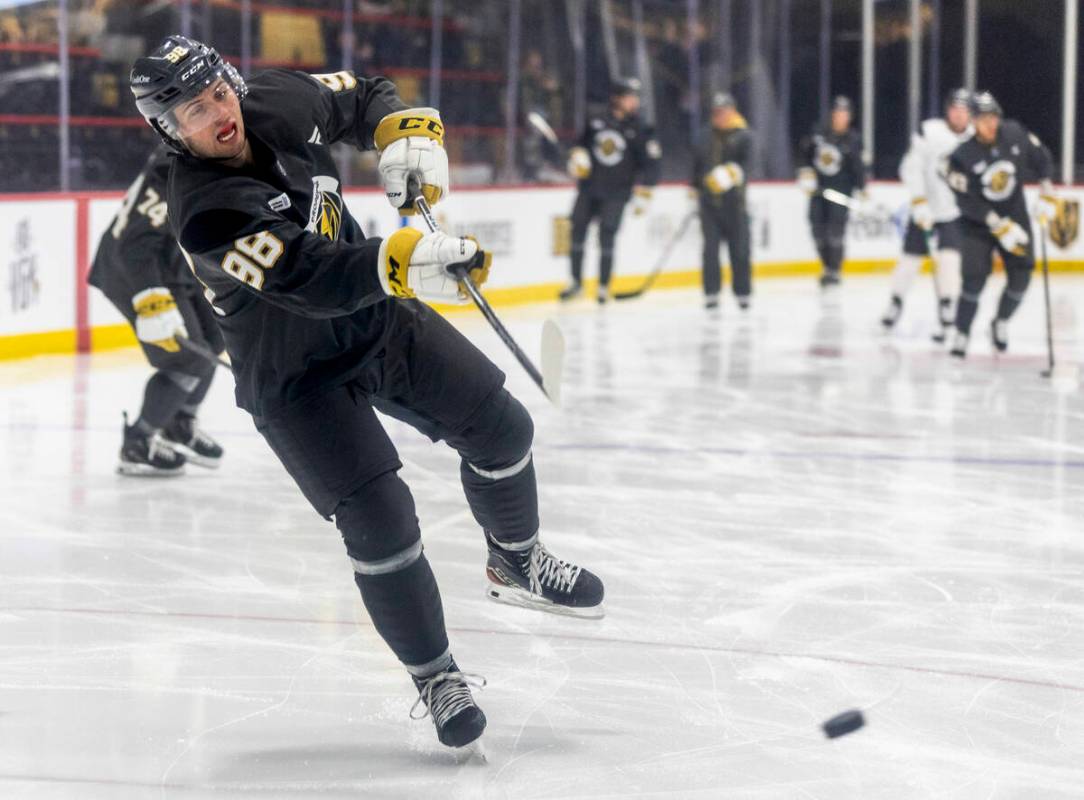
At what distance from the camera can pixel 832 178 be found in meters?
11.3

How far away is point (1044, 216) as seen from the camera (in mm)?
7508

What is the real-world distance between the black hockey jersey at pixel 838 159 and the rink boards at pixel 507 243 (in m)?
0.44

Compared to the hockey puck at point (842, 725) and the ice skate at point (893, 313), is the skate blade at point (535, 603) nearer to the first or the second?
the hockey puck at point (842, 725)

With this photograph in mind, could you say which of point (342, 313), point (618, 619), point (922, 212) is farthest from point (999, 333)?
point (342, 313)

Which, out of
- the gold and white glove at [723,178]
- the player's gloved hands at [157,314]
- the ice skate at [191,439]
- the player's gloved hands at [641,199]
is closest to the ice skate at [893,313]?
the gold and white glove at [723,178]

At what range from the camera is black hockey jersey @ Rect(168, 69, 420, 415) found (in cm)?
230

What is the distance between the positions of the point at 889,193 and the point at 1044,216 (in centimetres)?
541

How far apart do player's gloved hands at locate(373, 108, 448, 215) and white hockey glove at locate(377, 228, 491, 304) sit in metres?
0.48

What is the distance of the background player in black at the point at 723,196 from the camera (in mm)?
9758

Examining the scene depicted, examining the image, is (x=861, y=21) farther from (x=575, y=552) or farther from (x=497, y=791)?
(x=497, y=791)

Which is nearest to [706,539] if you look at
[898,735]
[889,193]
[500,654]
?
[500,654]

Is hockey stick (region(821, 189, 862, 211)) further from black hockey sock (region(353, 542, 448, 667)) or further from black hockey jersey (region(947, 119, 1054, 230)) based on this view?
black hockey sock (region(353, 542, 448, 667))

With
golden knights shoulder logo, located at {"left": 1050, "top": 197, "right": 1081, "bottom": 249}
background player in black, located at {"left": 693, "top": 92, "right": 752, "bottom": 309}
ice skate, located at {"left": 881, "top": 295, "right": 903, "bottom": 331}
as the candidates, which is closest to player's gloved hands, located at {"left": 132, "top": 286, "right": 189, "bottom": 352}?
ice skate, located at {"left": 881, "top": 295, "right": 903, "bottom": 331}

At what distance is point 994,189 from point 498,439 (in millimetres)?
4960
